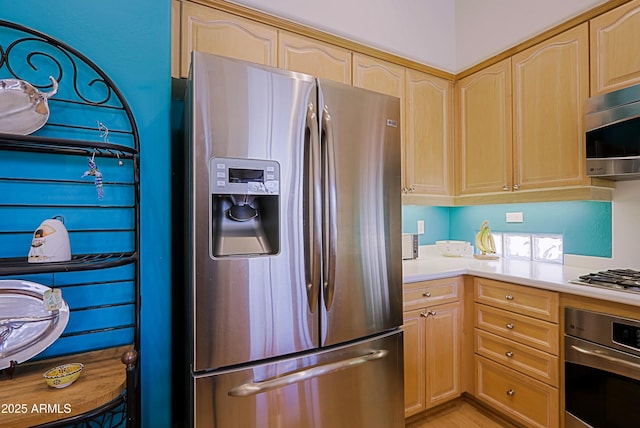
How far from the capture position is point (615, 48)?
159 centimetres

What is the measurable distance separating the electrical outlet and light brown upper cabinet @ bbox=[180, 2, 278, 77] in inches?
79.0

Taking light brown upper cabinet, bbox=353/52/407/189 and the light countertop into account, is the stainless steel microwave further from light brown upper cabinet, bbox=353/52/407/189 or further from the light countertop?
light brown upper cabinet, bbox=353/52/407/189

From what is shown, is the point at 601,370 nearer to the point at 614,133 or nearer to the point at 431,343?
the point at 431,343

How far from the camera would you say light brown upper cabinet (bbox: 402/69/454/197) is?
86.0 inches

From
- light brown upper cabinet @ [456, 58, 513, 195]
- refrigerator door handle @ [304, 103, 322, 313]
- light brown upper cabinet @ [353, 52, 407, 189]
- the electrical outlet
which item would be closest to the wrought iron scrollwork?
refrigerator door handle @ [304, 103, 322, 313]

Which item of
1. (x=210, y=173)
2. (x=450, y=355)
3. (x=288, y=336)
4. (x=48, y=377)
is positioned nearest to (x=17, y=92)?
(x=210, y=173)

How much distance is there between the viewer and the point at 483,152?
223cm

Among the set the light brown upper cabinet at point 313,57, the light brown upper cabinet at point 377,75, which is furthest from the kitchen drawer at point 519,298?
the light brown upper cabinet at point 313,57

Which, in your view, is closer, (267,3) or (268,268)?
(268,268)

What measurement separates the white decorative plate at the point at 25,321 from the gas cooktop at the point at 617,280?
7.07ft

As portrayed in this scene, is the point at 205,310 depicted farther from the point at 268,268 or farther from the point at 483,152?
the point at 483,152

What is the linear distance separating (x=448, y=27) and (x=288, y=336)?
2.55m

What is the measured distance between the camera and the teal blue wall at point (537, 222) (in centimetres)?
189

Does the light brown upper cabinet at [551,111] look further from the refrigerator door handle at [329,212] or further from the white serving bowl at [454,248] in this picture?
the refrigerator door handle at [329,212]
